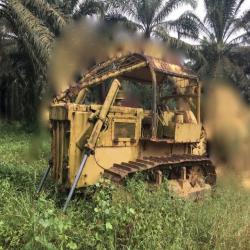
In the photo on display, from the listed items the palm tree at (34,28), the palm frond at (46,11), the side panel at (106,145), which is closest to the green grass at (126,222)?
the side panel at (106,145)

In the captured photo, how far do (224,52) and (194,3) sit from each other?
327 cm

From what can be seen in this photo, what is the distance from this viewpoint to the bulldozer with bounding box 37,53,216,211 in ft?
24.0

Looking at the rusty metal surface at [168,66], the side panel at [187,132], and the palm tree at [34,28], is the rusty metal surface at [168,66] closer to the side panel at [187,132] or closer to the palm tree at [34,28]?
the side panel at [187,132]

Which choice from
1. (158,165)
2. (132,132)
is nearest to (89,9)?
(132,132)

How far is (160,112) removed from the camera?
887 centimetres

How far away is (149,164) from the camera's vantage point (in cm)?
745

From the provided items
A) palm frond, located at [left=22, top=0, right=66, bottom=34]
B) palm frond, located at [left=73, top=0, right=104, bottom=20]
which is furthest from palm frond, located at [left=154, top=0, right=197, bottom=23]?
palm frond, located at [left=22, top=0, right=66, bottom=34]

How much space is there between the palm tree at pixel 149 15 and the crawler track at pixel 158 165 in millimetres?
14882

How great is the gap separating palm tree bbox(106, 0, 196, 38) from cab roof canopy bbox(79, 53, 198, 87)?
45.9ft

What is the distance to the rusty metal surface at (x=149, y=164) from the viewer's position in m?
7.02

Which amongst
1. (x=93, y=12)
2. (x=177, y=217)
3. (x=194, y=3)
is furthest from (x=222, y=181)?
(x=194, y=3)

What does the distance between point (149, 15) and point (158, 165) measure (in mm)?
17218

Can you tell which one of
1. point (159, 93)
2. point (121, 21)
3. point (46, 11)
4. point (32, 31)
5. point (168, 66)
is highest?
point (121, 21)

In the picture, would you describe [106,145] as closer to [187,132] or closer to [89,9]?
[187,132]
